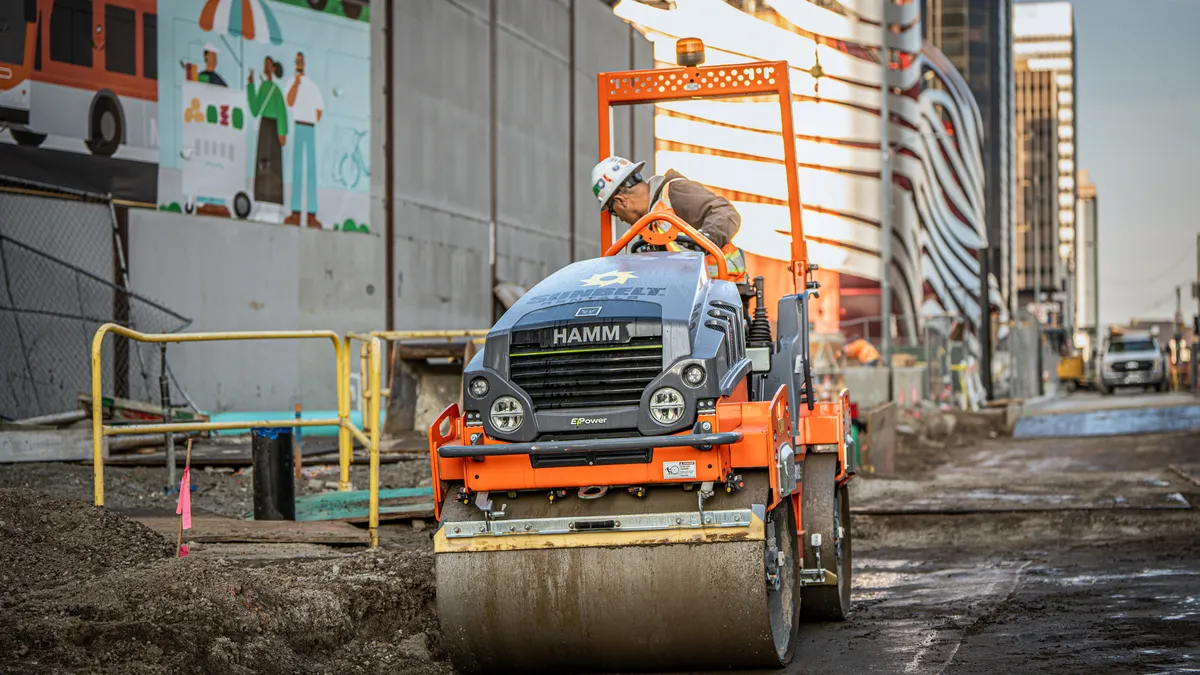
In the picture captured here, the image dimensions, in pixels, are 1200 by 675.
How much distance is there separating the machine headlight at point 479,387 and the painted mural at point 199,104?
13.2 metres

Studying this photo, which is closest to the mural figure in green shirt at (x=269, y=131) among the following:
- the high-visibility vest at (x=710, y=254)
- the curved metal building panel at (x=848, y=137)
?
the high-visibility vest at (x=710, y=254)

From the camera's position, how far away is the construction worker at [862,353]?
39.5m

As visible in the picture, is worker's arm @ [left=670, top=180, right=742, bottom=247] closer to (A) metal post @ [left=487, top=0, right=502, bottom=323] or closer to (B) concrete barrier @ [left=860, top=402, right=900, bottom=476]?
(B) concrete barrier @ [left=860, top=402, right=900, bottom=476]

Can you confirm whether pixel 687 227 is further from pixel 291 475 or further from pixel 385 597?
pixel 291 475

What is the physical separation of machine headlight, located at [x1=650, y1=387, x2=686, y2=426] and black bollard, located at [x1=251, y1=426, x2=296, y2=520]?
4912 millimetres

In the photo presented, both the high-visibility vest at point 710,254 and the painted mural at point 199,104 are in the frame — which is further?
the painted mural at point 199,104

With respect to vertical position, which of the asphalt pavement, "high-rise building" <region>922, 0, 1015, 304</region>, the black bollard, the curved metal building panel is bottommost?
the asphalt pavement

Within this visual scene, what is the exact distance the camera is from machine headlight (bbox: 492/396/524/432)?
280 inches

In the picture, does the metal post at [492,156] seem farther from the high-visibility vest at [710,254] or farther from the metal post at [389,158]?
the high-visibility vest at [710,254]

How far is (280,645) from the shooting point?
711 centimetres

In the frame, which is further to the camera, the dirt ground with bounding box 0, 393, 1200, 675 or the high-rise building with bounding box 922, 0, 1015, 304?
the high-rise building with bounding box 922, 0, 1015, 304

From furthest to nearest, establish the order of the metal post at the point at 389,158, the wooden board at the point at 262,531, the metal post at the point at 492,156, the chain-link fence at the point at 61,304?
the metal post at the point at 492,156
the metal post at the point at 389,158
the chain-link fence at the point at 61,304
the wooden board at the point at 262,531

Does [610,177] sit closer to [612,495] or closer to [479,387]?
[479,387]

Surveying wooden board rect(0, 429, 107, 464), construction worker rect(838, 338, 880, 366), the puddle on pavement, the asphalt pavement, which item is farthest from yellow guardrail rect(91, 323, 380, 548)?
construction worker rect(838, 338, 880, 366)
